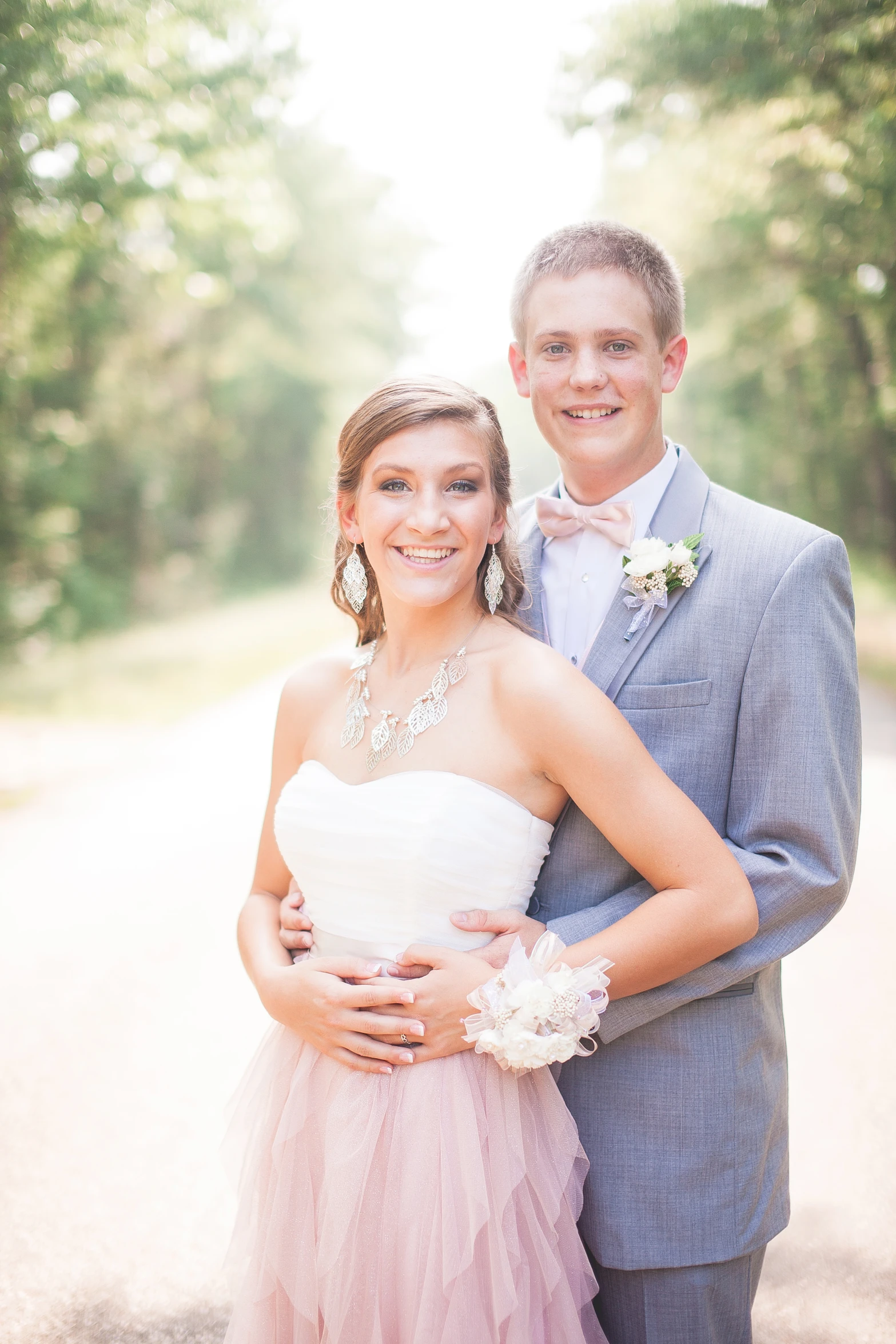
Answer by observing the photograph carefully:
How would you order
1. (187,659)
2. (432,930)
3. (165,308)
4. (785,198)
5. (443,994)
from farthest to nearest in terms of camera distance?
(165,308), (187,659), (785,198), (432,930), (443,994)

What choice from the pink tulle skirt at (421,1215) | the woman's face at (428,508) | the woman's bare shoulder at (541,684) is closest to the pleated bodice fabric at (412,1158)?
the pink tulle skirt at (421,1215)

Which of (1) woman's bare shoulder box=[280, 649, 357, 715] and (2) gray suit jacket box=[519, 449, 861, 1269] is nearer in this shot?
(2) gray suit jacket box=[519, 449, 861, 1269]

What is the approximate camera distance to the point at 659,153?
19.6 meters

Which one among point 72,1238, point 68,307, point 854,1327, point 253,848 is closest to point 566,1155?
point 854,1327

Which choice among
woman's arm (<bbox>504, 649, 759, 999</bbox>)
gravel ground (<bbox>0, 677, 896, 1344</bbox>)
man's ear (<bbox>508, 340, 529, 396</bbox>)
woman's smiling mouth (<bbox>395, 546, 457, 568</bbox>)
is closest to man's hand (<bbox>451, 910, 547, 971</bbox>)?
woman's arm (<bbox>504, 649, 759, 999</bbox>)

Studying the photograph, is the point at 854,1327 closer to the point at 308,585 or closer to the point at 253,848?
the point at 253,848

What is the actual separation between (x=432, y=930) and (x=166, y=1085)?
2.85 metres

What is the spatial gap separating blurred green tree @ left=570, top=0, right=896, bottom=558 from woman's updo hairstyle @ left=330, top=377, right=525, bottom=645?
30.1 ft

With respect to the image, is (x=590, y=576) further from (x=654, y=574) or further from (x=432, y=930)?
(x=432, y=930)

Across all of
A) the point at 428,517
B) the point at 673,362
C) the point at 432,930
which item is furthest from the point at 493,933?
the point at 673,362

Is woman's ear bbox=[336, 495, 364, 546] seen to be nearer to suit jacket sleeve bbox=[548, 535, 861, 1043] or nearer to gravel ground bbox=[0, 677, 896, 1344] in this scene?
suit jacket sleeve bbox=[548, 535, 861, 1043]

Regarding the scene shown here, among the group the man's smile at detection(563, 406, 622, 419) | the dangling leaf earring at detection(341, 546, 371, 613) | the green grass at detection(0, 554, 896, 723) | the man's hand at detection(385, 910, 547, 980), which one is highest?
the green grass at detection(0, 554, 896, 723)

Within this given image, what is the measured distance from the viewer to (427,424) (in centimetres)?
234

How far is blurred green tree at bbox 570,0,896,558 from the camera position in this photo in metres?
10.9
